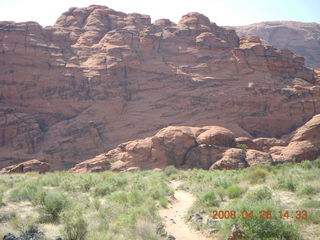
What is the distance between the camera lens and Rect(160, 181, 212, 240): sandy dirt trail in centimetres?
888

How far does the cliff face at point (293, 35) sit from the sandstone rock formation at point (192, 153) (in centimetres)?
6197

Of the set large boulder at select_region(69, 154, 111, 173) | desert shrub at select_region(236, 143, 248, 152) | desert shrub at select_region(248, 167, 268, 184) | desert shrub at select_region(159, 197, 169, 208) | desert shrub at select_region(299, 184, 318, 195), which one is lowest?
large boulder at select_region(69, 154, 111, 173)

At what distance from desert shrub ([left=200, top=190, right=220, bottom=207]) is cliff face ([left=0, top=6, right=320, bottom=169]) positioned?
25273mm

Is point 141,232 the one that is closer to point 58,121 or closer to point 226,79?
point 58,121

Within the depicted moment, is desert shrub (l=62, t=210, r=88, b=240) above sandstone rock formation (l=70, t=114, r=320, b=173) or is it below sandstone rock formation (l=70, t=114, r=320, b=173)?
above

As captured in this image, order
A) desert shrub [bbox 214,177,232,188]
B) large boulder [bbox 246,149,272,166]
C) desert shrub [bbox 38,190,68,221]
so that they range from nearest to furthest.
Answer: desert shrub [bbox 38,190,68,221] < desert shrub [bbox 214,177,232,188] < large boulder [bbox 246,149,272,166]

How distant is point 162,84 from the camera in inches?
1703

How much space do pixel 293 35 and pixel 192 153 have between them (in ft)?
267

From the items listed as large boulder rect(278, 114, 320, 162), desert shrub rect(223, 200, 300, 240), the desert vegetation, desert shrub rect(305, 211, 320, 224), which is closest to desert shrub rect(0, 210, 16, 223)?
the desert vegetation

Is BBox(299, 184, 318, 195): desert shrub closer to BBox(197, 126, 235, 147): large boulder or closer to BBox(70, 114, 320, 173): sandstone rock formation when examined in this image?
BBox(70, 114, 320, 173): sandstone rock formation

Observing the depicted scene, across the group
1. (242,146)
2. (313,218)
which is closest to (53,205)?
(313,218)

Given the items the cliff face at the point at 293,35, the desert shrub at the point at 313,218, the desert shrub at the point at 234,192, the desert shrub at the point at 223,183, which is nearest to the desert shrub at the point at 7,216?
the desert shrub at the point at 234,192

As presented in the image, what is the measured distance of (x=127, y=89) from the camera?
42.7 m

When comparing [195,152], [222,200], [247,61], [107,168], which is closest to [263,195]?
[222,200]
